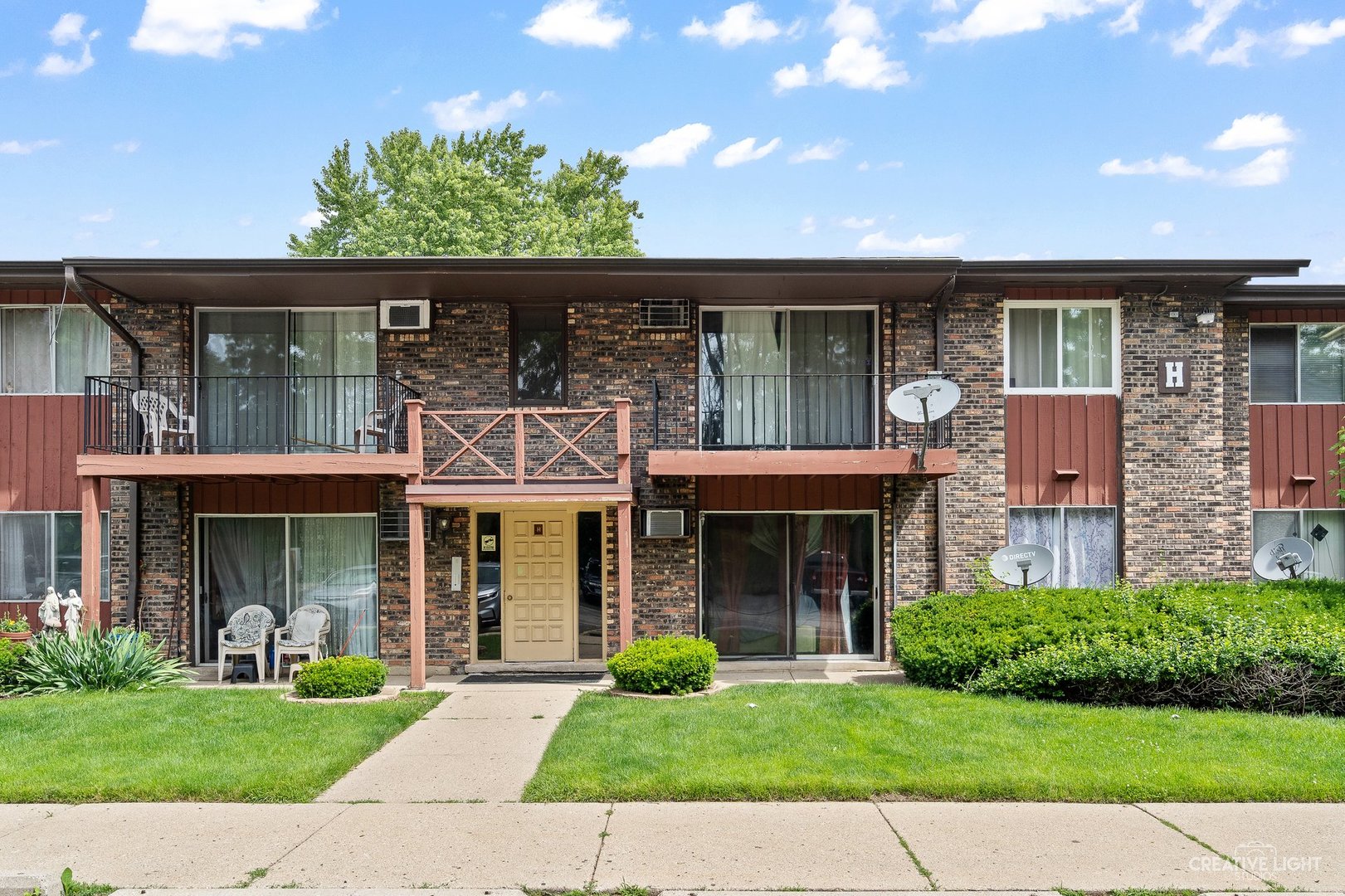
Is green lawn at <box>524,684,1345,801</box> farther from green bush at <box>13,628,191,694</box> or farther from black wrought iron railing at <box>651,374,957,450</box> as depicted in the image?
green bush at <box>13,628,191,694</box>

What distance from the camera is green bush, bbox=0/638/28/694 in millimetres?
9867

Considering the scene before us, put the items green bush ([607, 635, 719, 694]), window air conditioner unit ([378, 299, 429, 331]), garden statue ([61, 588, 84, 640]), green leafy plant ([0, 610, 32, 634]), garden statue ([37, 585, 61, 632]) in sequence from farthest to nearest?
window air conditioner unit ([378, 299, 429, 331]) < green leafy plant ([0, 610, 32, 634]) < garden statue ([37, 585, 61, 632]) < garden statue ([61, 588, 84, 640]) < green bush ([607, 635, 719, 694])

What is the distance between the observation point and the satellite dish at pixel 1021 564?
10938 millimetres

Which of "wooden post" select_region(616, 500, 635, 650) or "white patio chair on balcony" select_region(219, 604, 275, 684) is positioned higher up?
"wooden post" select_region(616, 500, 635, 650)

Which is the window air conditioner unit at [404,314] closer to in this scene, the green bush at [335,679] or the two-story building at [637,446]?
the two-story building at [637,446]

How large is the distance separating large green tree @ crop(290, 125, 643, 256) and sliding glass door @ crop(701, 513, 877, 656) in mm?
17026

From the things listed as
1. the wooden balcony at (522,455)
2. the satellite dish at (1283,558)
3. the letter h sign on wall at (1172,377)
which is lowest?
the satellite dish at (1283,558)

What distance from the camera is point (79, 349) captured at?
11.8 m

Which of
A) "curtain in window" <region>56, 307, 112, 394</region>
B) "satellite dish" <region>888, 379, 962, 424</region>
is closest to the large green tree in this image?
"curtain in window" <region>56, 307, 112, 394</region>

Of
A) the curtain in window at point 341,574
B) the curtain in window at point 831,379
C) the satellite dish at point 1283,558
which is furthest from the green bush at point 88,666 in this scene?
the satellite dish at point 1283,558

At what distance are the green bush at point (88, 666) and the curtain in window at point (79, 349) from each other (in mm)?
3371

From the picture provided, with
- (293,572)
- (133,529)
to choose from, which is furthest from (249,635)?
(133,529)

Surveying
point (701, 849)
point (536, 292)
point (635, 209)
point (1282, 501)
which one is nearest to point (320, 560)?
point (536, 292)

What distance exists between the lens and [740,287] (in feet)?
37.1
